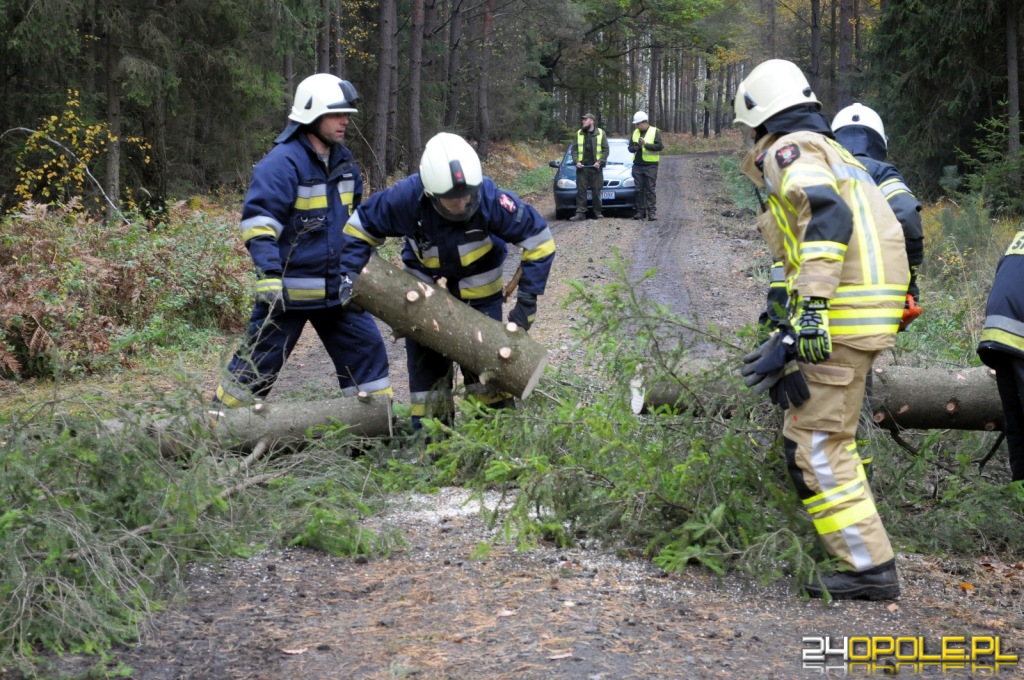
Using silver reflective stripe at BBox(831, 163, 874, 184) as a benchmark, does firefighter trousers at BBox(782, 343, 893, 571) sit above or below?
below

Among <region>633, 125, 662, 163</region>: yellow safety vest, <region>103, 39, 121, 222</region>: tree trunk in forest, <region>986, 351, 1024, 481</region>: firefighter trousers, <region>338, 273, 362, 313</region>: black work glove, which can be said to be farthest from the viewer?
<region>633, 125, 662, 163</region>: yellow safety vest

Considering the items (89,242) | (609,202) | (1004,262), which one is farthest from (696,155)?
(1004,262)

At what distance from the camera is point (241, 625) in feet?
11.6

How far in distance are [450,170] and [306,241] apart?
3.87ft

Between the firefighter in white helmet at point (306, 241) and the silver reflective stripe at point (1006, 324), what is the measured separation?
3.38 meters

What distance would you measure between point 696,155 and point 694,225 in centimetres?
2356

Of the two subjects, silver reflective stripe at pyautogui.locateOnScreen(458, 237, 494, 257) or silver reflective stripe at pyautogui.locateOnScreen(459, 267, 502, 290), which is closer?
silver reflective stripe at pyautogui.locateOnScreen(458, 237, 494, 257)

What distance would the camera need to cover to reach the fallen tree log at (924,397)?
4918mm

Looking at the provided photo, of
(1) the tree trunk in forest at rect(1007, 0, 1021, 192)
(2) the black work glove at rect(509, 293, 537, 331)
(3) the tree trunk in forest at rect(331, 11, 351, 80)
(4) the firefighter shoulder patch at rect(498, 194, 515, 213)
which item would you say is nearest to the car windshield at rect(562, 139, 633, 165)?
(3) the tree trunk in forest at rect(331, 11, 351, 80)

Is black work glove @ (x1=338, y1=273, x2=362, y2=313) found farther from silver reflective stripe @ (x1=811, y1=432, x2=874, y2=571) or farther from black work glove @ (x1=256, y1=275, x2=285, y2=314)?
silver reflective stripe @ (x1=811, y1=432, x2=874, y2=571)

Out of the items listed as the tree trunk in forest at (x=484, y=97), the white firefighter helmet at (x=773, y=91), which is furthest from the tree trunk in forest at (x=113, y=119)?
the tree trunk in forest at (x=484, y=97)

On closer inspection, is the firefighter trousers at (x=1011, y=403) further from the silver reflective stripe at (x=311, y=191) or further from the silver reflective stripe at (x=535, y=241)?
the silver reflective stripe at (x=311, y=191)

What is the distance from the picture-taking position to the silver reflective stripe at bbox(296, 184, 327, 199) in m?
5.71

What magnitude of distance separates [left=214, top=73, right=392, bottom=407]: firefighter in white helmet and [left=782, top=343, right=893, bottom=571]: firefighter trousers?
2824 mm
